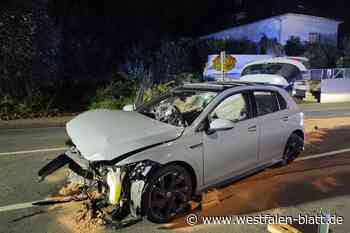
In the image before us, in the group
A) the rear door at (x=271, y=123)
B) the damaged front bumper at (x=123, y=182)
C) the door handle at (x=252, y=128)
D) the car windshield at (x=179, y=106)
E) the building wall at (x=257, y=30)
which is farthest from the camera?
the building wall at (x=257, y=30)

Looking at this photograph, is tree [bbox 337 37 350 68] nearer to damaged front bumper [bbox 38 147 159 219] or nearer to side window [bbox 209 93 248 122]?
side window [bbox 209 93 248 122]

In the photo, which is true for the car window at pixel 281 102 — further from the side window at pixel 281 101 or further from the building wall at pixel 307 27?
the building wall at pixel 307 27

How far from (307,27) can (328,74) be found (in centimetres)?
892

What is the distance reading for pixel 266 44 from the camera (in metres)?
25.7

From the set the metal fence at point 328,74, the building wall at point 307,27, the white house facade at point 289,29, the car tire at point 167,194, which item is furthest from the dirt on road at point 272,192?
the building wall at point 307,27

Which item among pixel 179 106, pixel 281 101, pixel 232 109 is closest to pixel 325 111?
pixel 281 101

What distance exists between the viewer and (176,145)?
4027 millimetres

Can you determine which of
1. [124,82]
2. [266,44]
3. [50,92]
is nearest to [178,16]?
[266,44]

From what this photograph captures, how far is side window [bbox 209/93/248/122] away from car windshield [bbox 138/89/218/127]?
20 centimetres

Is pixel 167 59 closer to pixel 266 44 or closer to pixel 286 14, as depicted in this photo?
pixel 266 44

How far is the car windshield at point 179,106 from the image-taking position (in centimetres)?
456

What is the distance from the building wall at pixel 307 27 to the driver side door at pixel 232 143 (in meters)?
23.9

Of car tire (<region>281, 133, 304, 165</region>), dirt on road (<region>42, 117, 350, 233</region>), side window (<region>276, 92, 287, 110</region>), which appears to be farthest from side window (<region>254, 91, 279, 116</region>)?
dirt on road (<region>42, 117, 350, 233</region>)

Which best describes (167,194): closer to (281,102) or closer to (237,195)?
(237,195)
